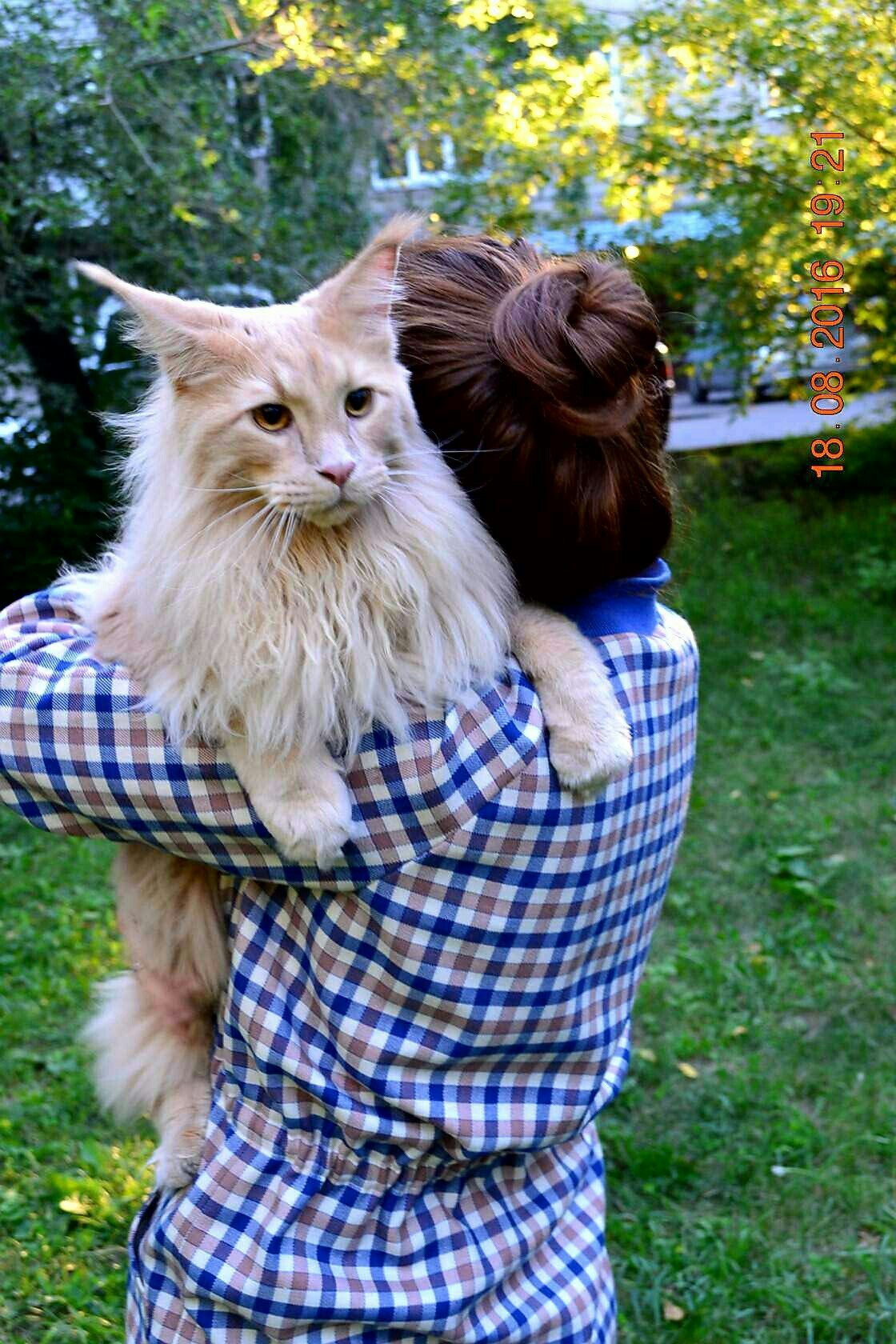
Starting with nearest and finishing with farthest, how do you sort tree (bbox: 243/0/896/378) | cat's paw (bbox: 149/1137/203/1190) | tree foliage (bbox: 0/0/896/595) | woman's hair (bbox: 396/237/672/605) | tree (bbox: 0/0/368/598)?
woman's hair (bbox: 396/237/672/605) → cat's paw (bbox: 149/1137/203/1190) → tree (bbox: 0/0/368/598) → tree foliage (bbox: 0/0/896/595) → tree (bbox: 243/0/896/378)

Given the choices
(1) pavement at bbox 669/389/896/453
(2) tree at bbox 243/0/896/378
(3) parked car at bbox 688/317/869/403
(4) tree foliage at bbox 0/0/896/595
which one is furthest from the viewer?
(1) pavement at bbox 669/389/896/453

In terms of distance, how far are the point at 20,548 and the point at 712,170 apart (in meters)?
4.43

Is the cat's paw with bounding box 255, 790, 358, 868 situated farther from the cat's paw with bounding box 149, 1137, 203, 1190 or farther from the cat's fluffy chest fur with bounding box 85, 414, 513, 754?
the cat's paw with bounding box 149, 1137, 203, 1190

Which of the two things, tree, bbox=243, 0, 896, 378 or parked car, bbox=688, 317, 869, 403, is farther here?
parked car, bbox=688, 317, 869, 403

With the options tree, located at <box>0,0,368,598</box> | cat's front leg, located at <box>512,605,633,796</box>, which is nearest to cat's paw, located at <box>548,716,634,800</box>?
cat's front leg, located at <box>512,605,633,796</box>

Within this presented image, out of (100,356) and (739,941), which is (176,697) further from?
(100,356)

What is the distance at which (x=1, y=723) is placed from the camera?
4.63ft

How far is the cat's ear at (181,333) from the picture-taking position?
155 cm

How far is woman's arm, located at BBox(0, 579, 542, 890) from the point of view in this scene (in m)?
1.35

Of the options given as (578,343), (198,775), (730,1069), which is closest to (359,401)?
(578,343)

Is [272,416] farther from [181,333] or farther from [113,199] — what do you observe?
[113,199]

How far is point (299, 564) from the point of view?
1.59 m

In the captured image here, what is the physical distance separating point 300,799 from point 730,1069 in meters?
2.47

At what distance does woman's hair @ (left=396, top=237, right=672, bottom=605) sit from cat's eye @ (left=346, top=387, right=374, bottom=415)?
6 centimetres
